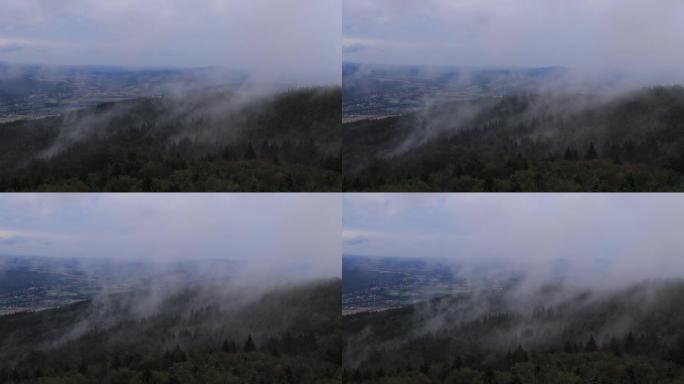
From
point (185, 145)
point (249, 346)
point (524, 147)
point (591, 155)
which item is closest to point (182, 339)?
point (249, 346)

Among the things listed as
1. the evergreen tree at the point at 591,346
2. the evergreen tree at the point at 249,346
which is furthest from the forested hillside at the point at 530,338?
the evergreen tree at the point at 249,346

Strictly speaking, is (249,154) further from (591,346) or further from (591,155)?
(591,346)

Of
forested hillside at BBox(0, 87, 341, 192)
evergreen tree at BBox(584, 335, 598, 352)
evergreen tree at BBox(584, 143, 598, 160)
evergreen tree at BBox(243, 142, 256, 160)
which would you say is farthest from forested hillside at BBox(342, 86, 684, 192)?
evergreen tree at BBox(584, 335, 598, 352)

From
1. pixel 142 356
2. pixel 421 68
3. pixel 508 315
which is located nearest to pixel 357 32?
pixel 421 68

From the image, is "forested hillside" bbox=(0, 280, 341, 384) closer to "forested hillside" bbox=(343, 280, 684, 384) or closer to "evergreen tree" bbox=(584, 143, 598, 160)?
"forested hillside" bbox=(343, 280, 684, 384)

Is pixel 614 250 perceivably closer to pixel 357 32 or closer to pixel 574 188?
pixel 574 188

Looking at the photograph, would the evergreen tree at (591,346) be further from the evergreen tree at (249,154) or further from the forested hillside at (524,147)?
the evergreen tree at (249,154)
